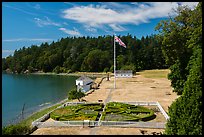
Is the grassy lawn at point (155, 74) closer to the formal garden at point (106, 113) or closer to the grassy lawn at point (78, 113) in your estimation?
the formal garden at point (106, 113)

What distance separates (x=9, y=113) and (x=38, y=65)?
7135 cm

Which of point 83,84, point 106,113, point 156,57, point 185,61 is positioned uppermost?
point 156,57

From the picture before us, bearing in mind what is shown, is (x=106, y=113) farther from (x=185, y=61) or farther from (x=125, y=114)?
(x=185, y=61)

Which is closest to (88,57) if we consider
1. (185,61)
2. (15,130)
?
(185,61)

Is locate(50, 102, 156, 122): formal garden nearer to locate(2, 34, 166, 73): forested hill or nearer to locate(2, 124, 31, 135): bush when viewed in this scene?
locate(2, 124, 31, 135): bush

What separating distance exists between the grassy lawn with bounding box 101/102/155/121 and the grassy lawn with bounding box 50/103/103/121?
994 millimetres

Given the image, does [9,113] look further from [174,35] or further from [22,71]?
[22,71]

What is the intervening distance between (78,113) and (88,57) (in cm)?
6616

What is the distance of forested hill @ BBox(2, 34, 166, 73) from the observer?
8600 cm

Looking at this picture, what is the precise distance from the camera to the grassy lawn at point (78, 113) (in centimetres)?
2086

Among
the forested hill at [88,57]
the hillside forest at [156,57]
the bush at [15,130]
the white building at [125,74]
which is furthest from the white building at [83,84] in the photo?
the forested hill at [88,57]

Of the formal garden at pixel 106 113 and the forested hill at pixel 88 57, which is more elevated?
the forested hill at pixel 88 57

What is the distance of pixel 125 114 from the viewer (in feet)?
70.9

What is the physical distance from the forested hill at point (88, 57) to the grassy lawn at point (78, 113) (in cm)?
4936
